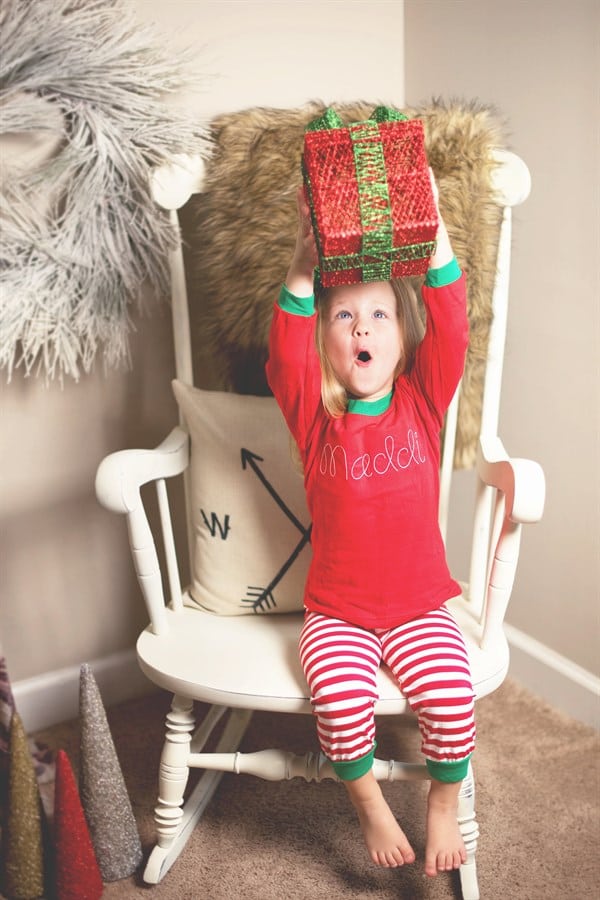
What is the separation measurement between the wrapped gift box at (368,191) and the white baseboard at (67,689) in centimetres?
111

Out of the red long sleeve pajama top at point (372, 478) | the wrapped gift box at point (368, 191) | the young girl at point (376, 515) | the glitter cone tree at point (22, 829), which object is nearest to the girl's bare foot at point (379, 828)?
the young girl at point (376, 515)

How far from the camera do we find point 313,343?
126 centimetres

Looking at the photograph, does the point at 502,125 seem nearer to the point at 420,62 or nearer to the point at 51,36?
the point at 420,62

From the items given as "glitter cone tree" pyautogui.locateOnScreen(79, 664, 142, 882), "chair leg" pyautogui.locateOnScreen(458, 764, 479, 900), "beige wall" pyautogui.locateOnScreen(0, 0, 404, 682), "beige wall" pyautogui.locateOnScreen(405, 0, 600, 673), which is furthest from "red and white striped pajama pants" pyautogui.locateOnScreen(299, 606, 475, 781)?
"beige wall" pyautogui.locateOnScreen(0, 0, 404, 682)

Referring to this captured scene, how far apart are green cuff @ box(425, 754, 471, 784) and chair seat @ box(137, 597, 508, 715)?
0.09 meters

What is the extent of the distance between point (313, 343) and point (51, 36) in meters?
0.67

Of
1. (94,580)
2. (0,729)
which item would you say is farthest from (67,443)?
(0,729)

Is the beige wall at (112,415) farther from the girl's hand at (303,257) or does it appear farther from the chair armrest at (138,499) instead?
the girl's hand at (303,257)

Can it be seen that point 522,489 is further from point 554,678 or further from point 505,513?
point 554,678

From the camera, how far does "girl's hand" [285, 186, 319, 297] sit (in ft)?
3.83

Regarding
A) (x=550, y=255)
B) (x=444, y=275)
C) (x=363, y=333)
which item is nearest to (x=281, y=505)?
(x=363, y=333)

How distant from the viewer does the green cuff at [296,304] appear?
1.21 m

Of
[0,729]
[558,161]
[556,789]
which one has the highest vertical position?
[558,161]

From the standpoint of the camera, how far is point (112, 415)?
1.72m
